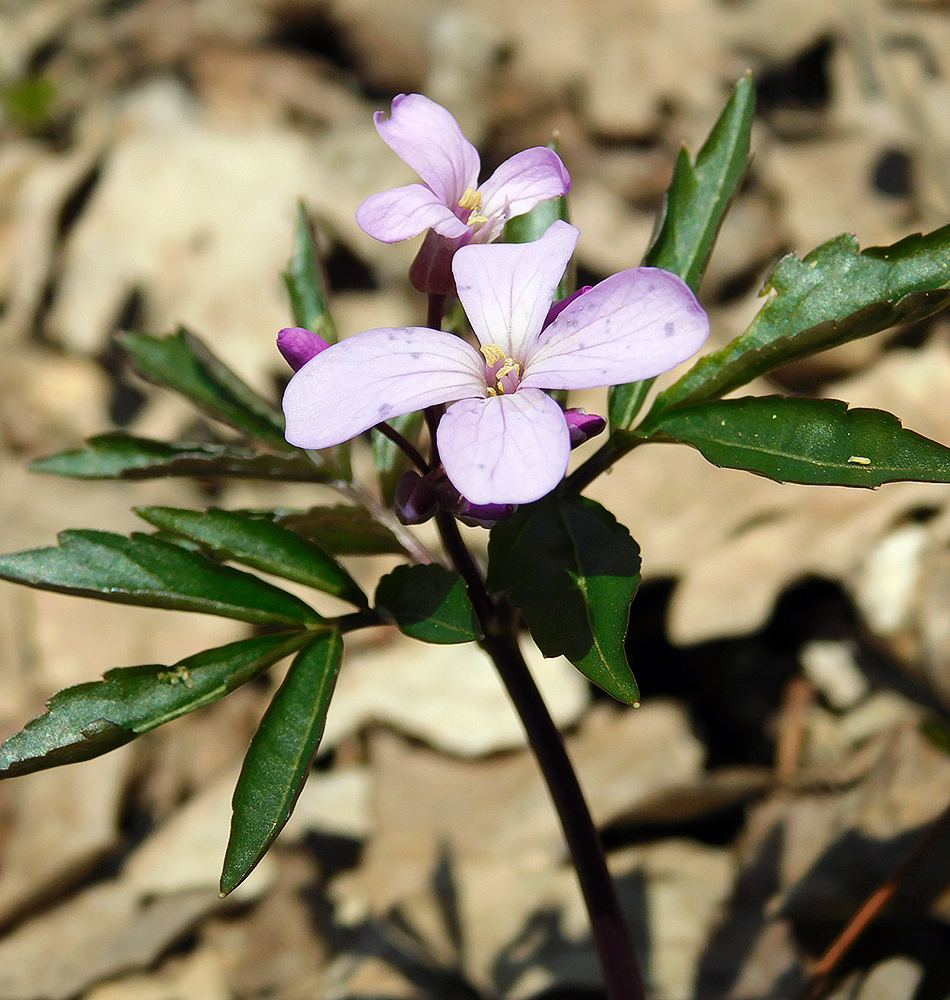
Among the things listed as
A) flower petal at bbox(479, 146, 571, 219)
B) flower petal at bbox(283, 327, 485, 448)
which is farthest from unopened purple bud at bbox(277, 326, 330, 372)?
flower petal at bbox(479, 146, 571, 219)

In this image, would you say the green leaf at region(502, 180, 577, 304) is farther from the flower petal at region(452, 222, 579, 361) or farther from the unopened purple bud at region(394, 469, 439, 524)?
the unopened purple bud at region(394, 469, 439, 524)

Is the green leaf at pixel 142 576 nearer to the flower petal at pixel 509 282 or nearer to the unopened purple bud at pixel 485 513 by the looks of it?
the unopened purple bud at pixel 485 513

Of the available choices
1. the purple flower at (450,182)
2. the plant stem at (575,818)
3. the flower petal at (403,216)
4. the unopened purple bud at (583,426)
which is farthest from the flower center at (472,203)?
the plant stem at (575,818)

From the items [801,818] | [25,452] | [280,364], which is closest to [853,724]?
[801,818]

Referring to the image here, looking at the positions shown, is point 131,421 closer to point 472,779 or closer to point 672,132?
point 472,779

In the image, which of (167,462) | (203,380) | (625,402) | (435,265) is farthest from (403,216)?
(203,380)

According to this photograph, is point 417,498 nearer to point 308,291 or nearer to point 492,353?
point 492,353
